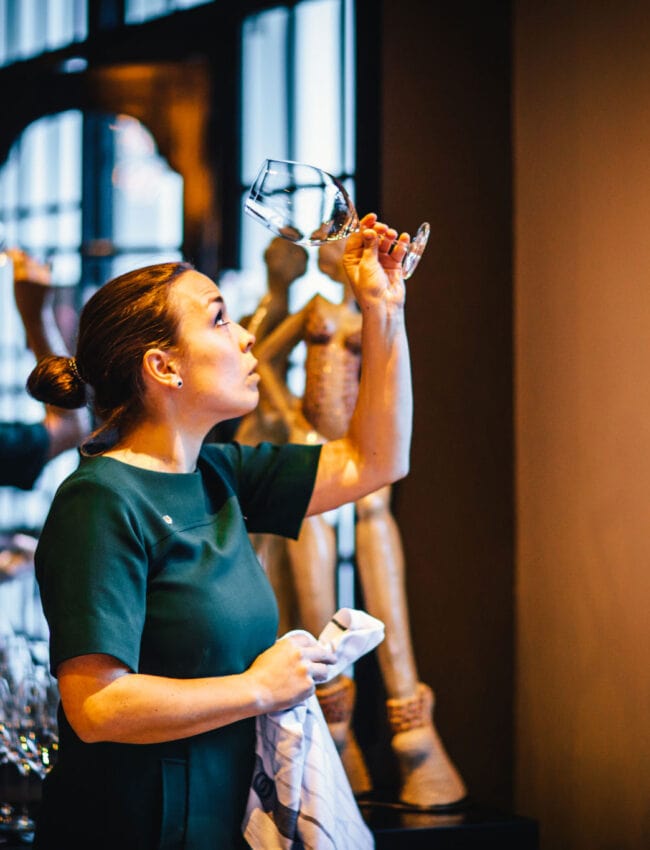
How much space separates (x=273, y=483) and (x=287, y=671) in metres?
0.36

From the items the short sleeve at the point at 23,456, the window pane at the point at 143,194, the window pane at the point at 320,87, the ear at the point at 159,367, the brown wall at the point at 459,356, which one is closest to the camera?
the ear at the point at 159,367

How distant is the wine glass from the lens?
1563mm

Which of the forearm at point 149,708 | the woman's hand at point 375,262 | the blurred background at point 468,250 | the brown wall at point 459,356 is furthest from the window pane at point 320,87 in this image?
the forearm at point 149,708

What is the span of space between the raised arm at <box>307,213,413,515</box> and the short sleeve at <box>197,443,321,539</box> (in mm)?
23

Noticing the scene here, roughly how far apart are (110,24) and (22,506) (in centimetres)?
127

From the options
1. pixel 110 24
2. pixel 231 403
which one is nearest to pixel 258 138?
pixel 110 24

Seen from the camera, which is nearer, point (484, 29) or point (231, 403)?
point (231, 403)

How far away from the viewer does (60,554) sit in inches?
52.8

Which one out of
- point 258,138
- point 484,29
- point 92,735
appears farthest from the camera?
point 258,138

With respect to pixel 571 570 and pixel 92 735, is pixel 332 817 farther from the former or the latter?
pixel 571 570

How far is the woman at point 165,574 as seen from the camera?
131 cm

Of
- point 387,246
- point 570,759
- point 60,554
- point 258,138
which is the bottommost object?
point 570,759

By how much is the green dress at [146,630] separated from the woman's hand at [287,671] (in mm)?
58

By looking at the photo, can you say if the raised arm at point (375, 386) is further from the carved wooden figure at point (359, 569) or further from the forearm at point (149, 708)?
the carved wooden figure at point (359, 569)
